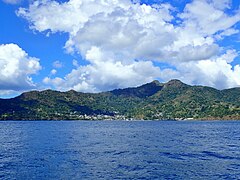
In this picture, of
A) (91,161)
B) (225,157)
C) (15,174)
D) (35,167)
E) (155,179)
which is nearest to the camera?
(155,179)

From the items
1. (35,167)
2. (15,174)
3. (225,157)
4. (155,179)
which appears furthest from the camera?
(225,157)

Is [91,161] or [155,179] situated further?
[91,161]

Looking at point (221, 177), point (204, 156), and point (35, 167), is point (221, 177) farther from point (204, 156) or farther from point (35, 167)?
point (35, 167)

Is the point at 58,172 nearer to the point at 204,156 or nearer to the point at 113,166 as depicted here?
the point at 113,166

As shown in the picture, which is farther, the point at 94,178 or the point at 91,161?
the point at 91,161

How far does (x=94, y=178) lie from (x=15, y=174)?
14174mm

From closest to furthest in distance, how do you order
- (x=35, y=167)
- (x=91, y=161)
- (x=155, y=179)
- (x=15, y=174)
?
(x=155, y=179) < (x=15, y=174) < (x=35, y=167) < (x=91, y=161)

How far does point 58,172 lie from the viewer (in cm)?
5694

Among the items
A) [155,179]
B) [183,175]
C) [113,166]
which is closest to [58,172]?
[113,166]

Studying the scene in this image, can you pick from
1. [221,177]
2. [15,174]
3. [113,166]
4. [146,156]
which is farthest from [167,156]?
[15,174]

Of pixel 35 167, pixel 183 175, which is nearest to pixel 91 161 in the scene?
pixel 35 167

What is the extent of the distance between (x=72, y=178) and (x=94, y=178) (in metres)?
3.48

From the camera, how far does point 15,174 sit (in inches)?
2203

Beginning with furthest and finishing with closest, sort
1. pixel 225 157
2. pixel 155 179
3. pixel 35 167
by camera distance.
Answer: pixel 225 157 < pixel 35 167 < pixel 155 179
